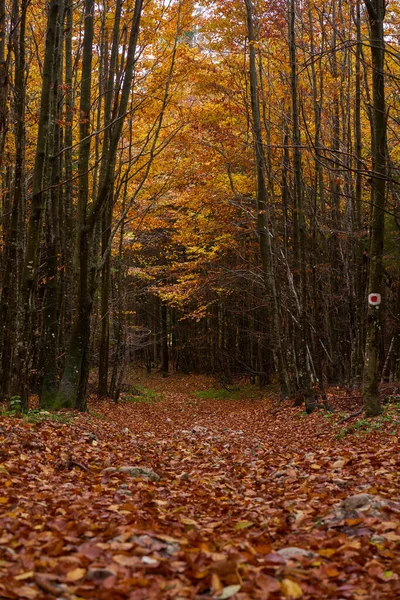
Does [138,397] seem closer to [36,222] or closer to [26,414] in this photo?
[26,414]

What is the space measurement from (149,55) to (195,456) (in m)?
12.5

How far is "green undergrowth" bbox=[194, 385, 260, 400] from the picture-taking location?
21.2 metres

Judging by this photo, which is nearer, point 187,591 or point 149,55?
point 187,591

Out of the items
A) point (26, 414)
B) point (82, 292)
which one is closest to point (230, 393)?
point (82, 292)

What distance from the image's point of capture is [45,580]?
2609 mm

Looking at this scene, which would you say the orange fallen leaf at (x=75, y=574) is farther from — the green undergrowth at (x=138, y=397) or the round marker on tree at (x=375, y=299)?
the green undergrowth at (x=138, y=397)

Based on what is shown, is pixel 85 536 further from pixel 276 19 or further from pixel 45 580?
pixel 276 19

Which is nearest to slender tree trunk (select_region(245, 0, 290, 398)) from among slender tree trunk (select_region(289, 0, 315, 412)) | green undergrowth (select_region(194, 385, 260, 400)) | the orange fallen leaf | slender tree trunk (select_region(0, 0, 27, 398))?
slender tree trunk (select_region(289, 0, 315, 412))

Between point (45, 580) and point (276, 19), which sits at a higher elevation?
point (276, 19)

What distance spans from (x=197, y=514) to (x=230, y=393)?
57.7 feet

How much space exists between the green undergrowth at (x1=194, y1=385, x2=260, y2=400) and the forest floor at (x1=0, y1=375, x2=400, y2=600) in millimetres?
11854

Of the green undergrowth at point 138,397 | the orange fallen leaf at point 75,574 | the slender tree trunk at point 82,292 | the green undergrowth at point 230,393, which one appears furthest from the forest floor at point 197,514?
the green undergrowth at point 230,393

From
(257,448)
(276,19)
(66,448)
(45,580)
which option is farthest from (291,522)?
(276,19)

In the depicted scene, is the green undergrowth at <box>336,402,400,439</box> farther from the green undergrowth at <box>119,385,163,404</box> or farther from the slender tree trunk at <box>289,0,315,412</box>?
the green undergrowth at <box>119,385,163,404</box>
